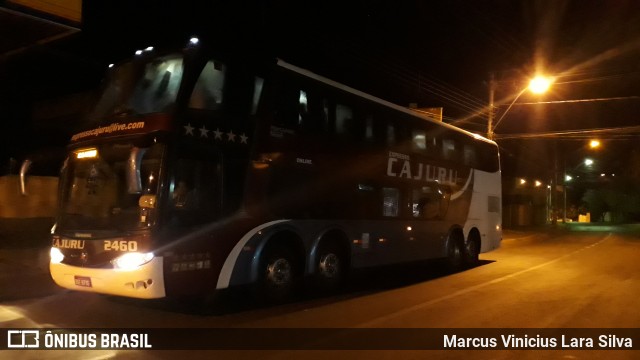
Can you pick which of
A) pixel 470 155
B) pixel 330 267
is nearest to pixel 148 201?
pixel 330 267

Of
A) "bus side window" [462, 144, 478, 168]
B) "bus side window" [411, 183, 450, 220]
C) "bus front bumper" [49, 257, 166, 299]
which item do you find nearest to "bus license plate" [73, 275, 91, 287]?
"bus front bumper" [49, 257, 166, 299]

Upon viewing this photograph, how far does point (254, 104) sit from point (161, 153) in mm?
2007

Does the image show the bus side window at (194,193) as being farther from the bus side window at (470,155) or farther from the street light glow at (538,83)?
the street light glow at (538,83)

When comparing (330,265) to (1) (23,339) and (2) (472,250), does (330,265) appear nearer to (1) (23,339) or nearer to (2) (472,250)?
(1) (23,339)

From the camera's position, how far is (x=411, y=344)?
6.86m

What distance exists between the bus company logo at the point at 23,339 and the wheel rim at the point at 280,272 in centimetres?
354

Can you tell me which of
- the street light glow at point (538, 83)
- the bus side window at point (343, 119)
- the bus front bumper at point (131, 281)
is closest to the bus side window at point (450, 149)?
the bus side window at point (343, 119)

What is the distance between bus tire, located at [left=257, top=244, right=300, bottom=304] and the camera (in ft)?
30.3

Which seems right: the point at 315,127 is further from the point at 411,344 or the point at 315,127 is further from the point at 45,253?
the point at 45,253

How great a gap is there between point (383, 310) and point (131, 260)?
159 inches

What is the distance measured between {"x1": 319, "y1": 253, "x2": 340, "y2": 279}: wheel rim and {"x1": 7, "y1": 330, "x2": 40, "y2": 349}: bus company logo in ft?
16.5

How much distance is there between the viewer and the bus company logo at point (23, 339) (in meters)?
6.71

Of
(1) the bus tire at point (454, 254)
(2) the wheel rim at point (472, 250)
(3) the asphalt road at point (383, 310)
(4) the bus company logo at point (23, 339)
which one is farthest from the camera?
(2) the wheel rim at point (472, 250)

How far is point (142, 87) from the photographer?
864cm
